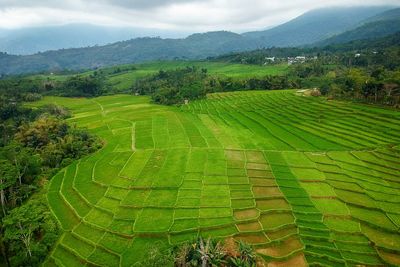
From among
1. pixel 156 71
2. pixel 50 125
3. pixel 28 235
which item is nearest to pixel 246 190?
pixel 28 235

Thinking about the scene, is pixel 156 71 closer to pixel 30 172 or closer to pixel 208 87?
pixel 208 87

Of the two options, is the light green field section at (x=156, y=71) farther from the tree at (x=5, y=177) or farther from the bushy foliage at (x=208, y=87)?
the tree at (x=5, y=177)

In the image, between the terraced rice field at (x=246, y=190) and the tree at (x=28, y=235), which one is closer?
the tree at (x=28, y=235)

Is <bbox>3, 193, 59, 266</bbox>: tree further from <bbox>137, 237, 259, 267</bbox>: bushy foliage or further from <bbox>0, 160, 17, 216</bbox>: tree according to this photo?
<bbox>137, 237, 259, 267</bbox>: bushy foliage

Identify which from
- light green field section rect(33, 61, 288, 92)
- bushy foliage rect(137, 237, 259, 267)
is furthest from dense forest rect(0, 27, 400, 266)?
bushy foliage rect(137, 237, 259, 267)

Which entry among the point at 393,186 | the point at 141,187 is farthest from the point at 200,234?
the point at 393,186

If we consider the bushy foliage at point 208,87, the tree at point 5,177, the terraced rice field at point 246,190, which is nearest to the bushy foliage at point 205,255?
the terraced rice field at point 246,190

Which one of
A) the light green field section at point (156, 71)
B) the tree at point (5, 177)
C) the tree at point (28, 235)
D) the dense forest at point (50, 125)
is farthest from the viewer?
the light green field section at point (156, 71)

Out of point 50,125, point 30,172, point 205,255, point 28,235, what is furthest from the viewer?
point 50,125

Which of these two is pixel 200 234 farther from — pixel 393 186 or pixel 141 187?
pixel 393 186
